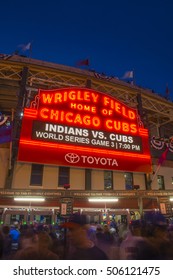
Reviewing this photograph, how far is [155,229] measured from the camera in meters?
5.17

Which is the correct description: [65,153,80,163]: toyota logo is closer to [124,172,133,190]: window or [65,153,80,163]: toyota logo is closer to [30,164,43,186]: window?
[30,164,43,186]: window

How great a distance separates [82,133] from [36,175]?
5037 millimetres

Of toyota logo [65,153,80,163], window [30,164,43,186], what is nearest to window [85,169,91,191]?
toyota logo [65,153,80,163]

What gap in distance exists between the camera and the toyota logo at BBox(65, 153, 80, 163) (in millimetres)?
15177

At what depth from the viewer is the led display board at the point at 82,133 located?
15047mm

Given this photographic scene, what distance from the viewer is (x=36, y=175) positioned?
16.8 meters

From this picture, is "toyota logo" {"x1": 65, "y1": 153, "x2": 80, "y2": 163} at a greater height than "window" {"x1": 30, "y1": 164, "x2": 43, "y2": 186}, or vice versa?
"toyota logo" {"x1": 65, "y1": 153, "x2": 80, "y2": 163}

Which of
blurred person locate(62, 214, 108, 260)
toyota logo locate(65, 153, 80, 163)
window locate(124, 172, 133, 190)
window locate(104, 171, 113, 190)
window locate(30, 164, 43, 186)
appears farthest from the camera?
window locate(124, 172, 133, 190)

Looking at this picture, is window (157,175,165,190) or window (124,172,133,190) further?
window (157,175,165,190)

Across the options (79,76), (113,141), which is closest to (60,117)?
(113,141)

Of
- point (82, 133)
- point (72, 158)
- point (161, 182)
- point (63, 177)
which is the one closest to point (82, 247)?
point (72, 158)

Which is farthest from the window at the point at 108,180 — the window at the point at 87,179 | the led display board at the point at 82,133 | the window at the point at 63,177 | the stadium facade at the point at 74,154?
the window at the point at 63,177

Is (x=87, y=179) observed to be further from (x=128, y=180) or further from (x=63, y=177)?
A: (x=128, y=180)

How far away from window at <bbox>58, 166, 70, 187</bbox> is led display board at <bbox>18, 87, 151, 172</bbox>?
272 centimetres
